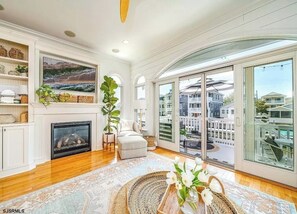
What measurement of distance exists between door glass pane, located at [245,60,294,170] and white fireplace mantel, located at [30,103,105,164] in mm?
3853

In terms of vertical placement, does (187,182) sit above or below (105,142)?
above

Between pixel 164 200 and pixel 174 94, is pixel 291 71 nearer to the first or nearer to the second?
pixel 174 94

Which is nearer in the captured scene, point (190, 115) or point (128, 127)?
point (190, 115)

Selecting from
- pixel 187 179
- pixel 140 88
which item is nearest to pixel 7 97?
pixel 140 88

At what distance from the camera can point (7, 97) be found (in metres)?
2.87

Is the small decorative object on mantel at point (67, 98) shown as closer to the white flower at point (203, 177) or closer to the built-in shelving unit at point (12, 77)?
the built-in shelving unit at point (12, 77)

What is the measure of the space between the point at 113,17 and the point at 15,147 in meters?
3.24

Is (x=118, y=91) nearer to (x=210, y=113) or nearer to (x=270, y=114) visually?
(x=210, y=113)

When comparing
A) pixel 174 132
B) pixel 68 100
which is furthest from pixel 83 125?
pixel 174 132

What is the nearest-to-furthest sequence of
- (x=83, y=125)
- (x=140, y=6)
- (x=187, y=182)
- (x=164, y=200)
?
(x=187, y=182)
(x=164, y=200)
(x=140, y=6)
(x=83, y=125)

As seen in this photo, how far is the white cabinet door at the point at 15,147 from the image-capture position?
8.71ft

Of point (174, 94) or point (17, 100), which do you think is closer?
point (17, 100)

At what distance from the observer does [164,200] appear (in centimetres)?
116

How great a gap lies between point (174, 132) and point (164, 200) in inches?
125
